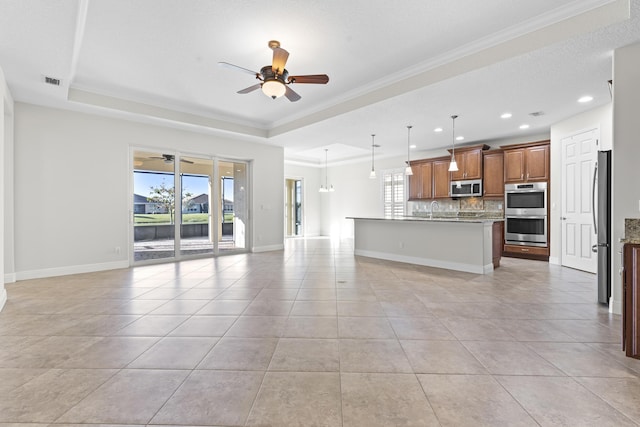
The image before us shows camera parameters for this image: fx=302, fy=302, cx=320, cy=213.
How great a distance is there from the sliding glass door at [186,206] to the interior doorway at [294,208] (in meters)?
4.03

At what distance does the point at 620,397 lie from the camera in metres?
1.74

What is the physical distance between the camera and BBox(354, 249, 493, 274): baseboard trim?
203 inches

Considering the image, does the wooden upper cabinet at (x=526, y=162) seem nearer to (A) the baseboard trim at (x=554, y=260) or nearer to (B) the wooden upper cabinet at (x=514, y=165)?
(B) the wooden upper cabinet at (x=514, y=165)

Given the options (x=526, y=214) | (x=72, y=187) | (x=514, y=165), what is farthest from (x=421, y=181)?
(x=72, y=187)

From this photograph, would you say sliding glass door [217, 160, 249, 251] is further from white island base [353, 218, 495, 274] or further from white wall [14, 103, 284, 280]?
white island base [353, 218, 495, 274]

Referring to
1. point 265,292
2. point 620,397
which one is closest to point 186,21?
point 265,292

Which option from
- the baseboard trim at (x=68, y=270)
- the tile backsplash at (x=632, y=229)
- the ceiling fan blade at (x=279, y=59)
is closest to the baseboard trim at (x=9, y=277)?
the baseboard trim at (x=68, y=270)

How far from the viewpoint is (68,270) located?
16.5 ft

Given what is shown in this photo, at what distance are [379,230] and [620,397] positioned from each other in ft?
16.5

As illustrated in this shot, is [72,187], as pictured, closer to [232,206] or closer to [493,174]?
[232,206]

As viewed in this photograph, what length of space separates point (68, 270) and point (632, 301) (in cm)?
707

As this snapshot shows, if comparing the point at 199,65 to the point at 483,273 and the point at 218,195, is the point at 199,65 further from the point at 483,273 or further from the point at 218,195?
the point at 483,273

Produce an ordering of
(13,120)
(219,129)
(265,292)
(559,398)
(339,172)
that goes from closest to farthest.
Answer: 1. (559,398)
2. (265,292)
3. (13,120)
4. (219,129)
5. (339,172)

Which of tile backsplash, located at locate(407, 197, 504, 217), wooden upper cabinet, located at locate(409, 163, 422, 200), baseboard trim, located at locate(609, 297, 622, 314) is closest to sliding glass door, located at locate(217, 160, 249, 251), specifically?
wooden upper cabinet, located at locate(409, 163, 422, 200)
